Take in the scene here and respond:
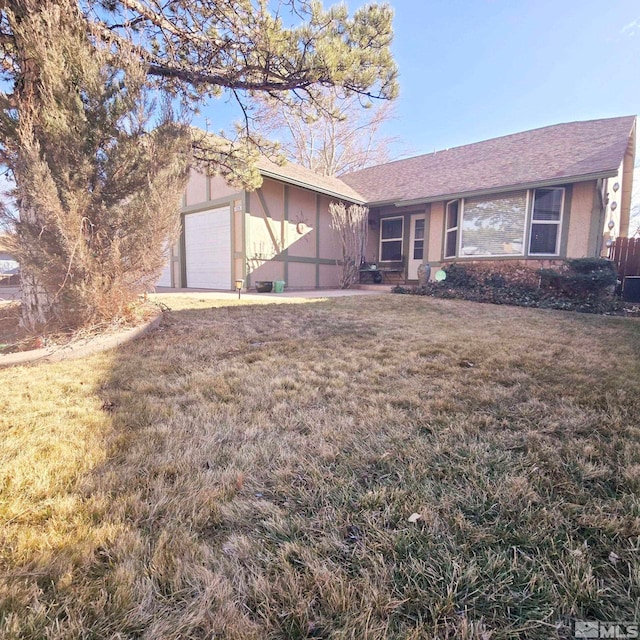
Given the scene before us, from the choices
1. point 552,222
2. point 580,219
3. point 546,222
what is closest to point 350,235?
point 546,222

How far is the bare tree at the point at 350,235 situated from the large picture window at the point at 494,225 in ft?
10.1

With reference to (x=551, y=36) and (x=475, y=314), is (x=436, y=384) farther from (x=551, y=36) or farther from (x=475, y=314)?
(x=551, y=36)

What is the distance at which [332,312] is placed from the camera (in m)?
5.62

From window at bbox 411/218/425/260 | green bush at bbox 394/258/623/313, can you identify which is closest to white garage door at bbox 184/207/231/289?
green bush at bbox 394/258/623/313

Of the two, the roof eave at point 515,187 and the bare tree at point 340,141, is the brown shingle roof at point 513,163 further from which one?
the bare tree at point 340,141

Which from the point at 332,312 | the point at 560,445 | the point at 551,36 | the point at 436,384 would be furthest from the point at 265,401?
the point at 551,36

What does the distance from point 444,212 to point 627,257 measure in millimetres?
4658

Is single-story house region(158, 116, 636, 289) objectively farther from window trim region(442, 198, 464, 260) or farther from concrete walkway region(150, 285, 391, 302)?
concrete walkway region(150, 285, 391, 302)

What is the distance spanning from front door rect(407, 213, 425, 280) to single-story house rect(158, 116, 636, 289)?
0.03m

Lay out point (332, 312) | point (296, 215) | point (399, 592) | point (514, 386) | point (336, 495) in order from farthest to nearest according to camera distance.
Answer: point (296, 215) → point (332, 312) → point (514, 386) → point (336, 495) → point (399, 592)

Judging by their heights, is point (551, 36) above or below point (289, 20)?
above

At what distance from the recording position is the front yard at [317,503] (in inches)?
34.1

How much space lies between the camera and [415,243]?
12.0 m

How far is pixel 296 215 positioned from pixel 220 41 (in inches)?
257
